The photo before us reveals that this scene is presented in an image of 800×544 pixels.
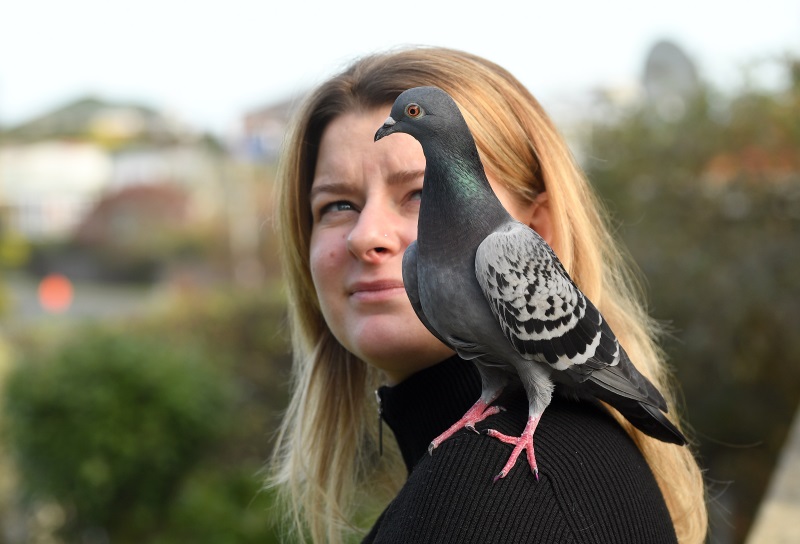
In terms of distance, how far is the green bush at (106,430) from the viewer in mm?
9555

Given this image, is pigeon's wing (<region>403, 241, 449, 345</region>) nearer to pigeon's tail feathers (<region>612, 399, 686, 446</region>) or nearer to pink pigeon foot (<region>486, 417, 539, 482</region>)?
pink pigeon foot (<region>486, 417, 539, 482</region>)

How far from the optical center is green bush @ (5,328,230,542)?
955 centimetres

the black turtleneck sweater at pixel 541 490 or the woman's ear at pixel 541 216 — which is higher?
the woman's ear at pixel 541 216

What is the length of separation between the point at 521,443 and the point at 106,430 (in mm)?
8763

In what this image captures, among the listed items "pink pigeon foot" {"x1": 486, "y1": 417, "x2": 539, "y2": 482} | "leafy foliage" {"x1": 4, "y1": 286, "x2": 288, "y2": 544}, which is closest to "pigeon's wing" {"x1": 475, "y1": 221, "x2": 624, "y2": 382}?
"pink pigeon foot" {"x1": 486, "y1": 417, "x2": 539, "y2": 482}

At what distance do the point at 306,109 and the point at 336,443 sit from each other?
3.72 ft

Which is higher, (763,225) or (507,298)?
(507,298)

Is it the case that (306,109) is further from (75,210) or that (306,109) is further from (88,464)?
(75,210)

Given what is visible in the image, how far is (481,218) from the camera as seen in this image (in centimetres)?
174

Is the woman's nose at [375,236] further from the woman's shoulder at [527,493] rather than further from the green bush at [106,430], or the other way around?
the green bush at [106,430]

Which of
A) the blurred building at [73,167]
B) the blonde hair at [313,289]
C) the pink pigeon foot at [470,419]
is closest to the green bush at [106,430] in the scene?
the blonde hair at [313,289]

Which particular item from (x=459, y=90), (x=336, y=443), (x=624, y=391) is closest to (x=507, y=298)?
(x=624, y=391)

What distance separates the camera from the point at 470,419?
176 centimetres

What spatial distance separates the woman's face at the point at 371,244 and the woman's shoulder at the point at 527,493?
1.38 ft
